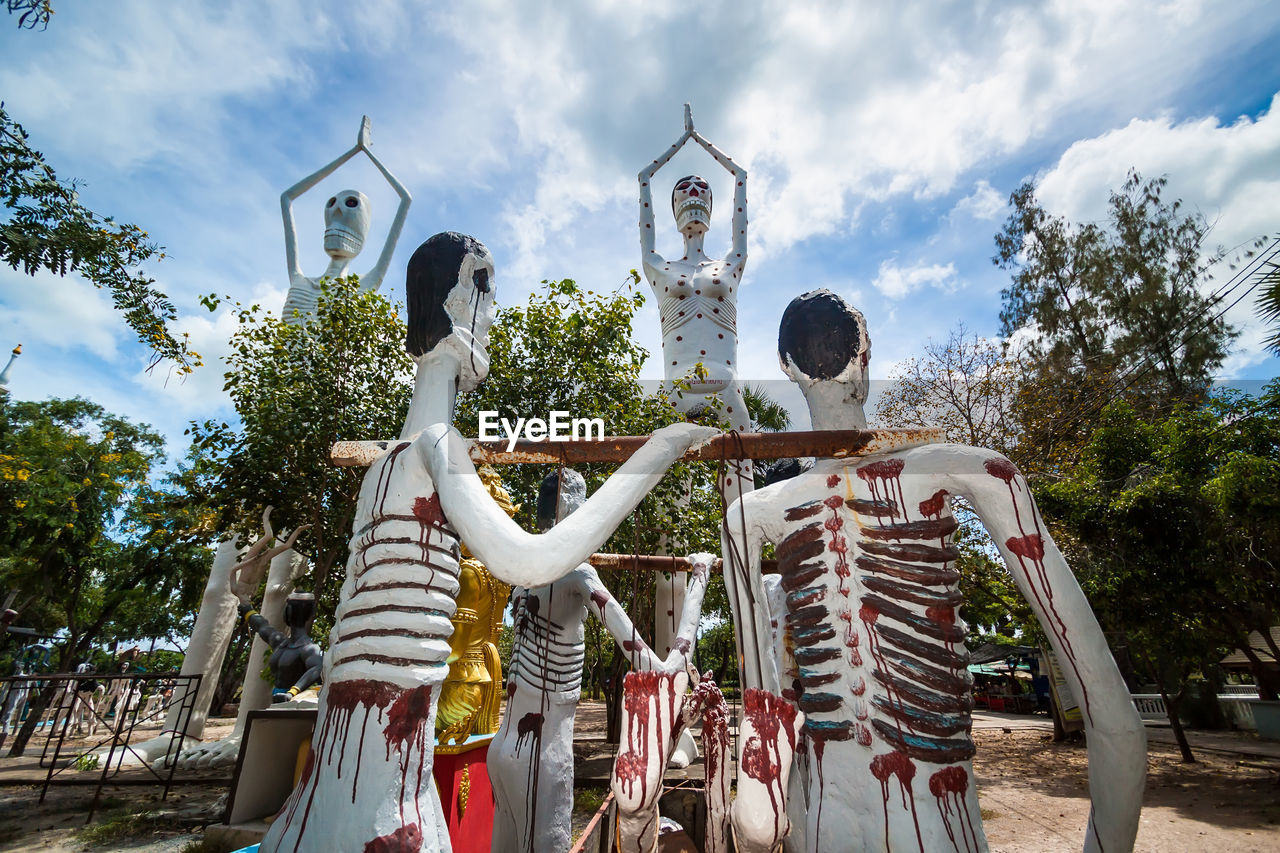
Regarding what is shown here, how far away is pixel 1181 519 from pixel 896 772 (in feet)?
25.0

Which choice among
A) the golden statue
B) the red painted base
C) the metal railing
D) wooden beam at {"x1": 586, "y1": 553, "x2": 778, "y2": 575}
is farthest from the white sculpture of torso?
the metal railing

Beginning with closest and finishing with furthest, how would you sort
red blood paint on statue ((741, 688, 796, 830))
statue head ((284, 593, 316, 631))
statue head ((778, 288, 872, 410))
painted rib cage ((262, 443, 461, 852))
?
red blood paint on statue ((741, 688, 796, 830))
painted rib cage ((262, 443, 461, 852))
statue head ((778, 288, 872, 410))
statue head ((284, 593, 316, 631))

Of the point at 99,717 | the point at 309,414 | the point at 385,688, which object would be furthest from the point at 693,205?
the point at 99,717

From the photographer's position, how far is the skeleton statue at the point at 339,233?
9172 millimetres

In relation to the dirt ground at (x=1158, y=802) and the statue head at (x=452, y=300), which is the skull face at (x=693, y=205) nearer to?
the statue head at (x=452, y=300)

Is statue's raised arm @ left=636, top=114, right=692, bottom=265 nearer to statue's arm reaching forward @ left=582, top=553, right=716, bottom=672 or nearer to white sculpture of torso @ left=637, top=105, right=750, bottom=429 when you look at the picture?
white sculpture of torso @ left=637, top=105, right=750, bottom=429

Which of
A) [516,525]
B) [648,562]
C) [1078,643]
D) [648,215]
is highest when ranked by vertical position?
[648,215]

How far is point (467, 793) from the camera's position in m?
3.74

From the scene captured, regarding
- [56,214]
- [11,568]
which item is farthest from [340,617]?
[11,568]

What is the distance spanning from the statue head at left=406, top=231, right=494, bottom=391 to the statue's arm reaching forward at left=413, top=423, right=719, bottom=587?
14.1 inches

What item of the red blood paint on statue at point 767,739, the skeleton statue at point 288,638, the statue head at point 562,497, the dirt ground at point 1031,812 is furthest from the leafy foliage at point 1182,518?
the skeleton statue at point 288,638

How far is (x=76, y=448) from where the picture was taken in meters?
12.1

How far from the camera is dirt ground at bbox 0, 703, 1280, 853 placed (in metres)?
5.58

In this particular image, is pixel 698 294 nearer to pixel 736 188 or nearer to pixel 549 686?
pixel 736 188
